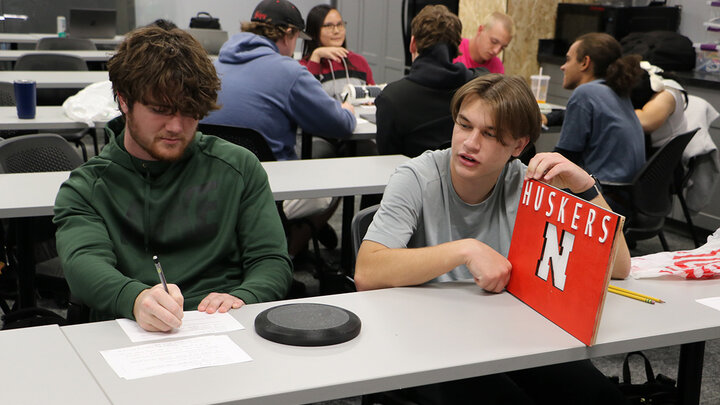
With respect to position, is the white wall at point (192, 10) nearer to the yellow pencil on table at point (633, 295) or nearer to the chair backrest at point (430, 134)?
the chair backrest at point (430, 134)

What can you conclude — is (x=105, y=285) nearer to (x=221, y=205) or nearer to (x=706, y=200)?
(x=221, y=205)

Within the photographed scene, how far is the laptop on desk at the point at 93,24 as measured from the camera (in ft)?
23.1

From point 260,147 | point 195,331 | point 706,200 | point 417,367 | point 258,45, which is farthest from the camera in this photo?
point 706,200

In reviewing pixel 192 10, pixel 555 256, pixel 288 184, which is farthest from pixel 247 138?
pixel 192 10

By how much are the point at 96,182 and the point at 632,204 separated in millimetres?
2326

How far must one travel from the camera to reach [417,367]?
1244mm

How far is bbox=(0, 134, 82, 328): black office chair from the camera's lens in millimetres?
2262

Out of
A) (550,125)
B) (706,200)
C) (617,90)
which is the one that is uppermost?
(617,90)

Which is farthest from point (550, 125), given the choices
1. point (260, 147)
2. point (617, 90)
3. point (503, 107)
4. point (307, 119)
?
point (503, 107)

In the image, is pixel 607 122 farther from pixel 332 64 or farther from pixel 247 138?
pixel 332 64

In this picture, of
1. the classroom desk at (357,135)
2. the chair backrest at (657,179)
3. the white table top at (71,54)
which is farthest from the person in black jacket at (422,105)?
the white table top at (71,54)

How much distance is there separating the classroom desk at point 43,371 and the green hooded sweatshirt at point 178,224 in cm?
21

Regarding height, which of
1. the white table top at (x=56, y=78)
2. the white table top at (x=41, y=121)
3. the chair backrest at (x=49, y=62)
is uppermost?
the chair backrest at (x=49, y=62)

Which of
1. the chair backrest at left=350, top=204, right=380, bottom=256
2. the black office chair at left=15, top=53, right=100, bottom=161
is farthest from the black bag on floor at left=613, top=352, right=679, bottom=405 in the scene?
the black office chair at left=15, top=53, right=100, bottom=161
